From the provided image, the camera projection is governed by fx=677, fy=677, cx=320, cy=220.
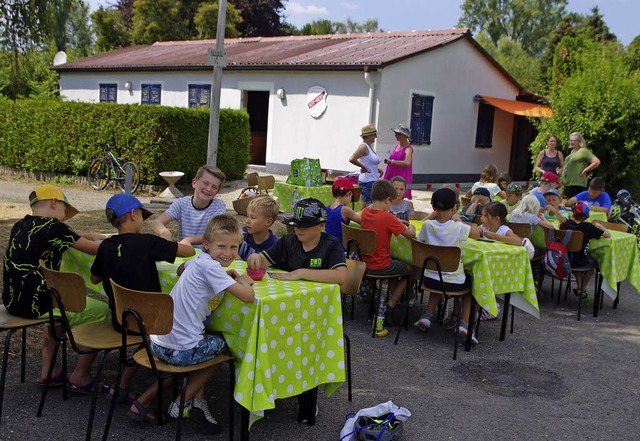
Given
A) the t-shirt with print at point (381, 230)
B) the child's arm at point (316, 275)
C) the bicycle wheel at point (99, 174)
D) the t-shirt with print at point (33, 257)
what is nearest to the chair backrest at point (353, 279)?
the child's arm at point (316, 275)

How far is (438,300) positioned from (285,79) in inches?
537

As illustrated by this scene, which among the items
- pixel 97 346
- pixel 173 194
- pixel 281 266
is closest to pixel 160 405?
pixel 97 346

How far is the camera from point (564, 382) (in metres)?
5.21

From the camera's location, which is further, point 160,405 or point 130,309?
point 160,405

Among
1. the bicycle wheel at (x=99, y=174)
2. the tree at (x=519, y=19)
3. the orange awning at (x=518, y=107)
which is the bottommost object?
the bicycle wheel at (x=99, y=174)

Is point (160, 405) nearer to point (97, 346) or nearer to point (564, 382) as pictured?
point (97, 346)

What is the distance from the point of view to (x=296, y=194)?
10.1 m

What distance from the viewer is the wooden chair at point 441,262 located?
5.59 meters

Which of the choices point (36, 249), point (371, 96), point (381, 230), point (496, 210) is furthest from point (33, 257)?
point (371, 96)

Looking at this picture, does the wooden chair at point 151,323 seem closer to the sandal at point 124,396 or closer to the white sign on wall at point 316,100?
the sandal at point 124,396

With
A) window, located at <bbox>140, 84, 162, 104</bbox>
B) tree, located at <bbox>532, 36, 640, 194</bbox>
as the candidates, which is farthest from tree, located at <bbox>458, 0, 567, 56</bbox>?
tree, located at <bbox>532, 36, 640, 194</bbox>

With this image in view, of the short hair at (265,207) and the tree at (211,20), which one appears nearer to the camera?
the short hair at (265,207)

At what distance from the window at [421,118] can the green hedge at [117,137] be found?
15.3 feet

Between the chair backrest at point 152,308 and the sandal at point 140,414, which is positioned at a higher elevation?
the chair backrest at point 152,308
